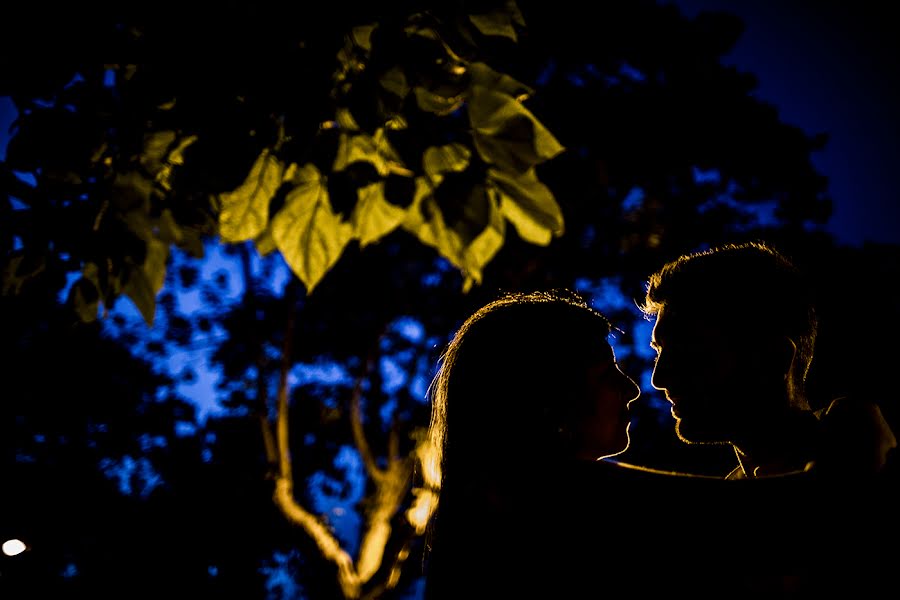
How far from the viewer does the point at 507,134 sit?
124 centimetres

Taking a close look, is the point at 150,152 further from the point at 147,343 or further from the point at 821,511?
the point at 147,343

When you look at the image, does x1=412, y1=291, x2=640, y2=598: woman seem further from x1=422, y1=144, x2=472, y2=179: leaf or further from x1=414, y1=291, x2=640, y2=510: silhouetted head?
x1=422, y1=144, x2=472, y2=179: leaf

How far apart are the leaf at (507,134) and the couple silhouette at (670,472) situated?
0.53 metres

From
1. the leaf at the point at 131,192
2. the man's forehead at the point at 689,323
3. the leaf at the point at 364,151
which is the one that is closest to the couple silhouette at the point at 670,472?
the man's forehead at the point at 689,323

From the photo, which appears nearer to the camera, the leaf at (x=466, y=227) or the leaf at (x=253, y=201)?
the leaf at (x=466, y=227)

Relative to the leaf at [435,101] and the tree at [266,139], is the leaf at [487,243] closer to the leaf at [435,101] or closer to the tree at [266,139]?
the tree at [266,139]

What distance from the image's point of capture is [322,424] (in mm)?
10688

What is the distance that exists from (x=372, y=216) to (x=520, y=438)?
0.72m

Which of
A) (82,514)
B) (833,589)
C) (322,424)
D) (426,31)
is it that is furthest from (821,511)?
(82,514)

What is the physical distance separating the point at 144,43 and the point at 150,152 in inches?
13.1

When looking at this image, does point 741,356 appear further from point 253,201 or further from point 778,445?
Answer: point 253,201

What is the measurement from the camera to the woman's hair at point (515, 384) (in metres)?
1.32

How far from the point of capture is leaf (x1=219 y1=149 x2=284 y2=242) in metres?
1.38

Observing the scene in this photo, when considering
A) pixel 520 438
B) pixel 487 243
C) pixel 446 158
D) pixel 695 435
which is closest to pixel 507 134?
pixel 446 158
